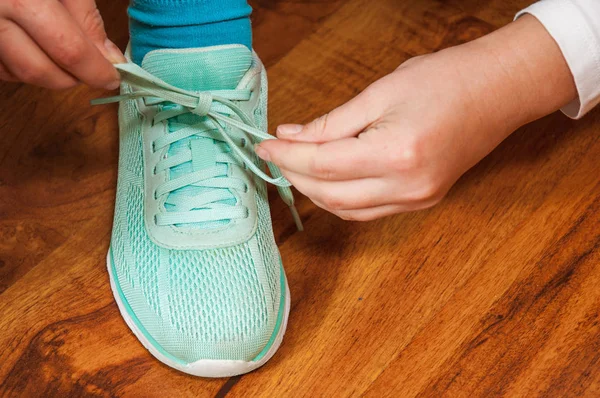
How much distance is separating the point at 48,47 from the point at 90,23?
0.24ft

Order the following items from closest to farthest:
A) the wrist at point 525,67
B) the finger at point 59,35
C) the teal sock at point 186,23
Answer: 1. the finger at point 59,35
2. the wrist at point 525,67
3. the teal sock at point 186,23

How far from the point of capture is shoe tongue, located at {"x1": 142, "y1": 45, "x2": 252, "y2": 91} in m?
0.66

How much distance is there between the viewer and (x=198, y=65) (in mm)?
659

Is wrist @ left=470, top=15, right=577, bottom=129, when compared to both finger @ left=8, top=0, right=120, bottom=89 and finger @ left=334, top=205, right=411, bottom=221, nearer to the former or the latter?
finger @ left=334, top=205, right=411, bottom=221

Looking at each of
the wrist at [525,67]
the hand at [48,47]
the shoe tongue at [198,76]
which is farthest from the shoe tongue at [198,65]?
the wrist at [525,67]

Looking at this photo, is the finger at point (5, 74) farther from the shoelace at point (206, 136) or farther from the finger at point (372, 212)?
the finger at point (372, 212)

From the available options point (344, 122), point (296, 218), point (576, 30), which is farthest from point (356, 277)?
point (576, 30)

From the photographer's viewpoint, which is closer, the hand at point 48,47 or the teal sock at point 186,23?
the hand at point 48,47

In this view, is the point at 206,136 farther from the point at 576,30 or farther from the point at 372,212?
the point at 576,30

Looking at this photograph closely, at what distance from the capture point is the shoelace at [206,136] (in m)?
0.62

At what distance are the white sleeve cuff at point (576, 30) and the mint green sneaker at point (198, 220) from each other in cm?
26

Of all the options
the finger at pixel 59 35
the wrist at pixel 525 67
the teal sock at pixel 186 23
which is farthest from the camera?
the teal sock at pixel 186 23

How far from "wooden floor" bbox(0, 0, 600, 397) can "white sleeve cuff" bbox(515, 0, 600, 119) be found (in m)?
0.18

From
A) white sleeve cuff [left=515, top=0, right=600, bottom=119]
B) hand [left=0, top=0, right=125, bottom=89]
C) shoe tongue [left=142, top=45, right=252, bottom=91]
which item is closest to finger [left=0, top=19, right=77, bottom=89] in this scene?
hand [left=0, top=0, right=125, bottom=89]
